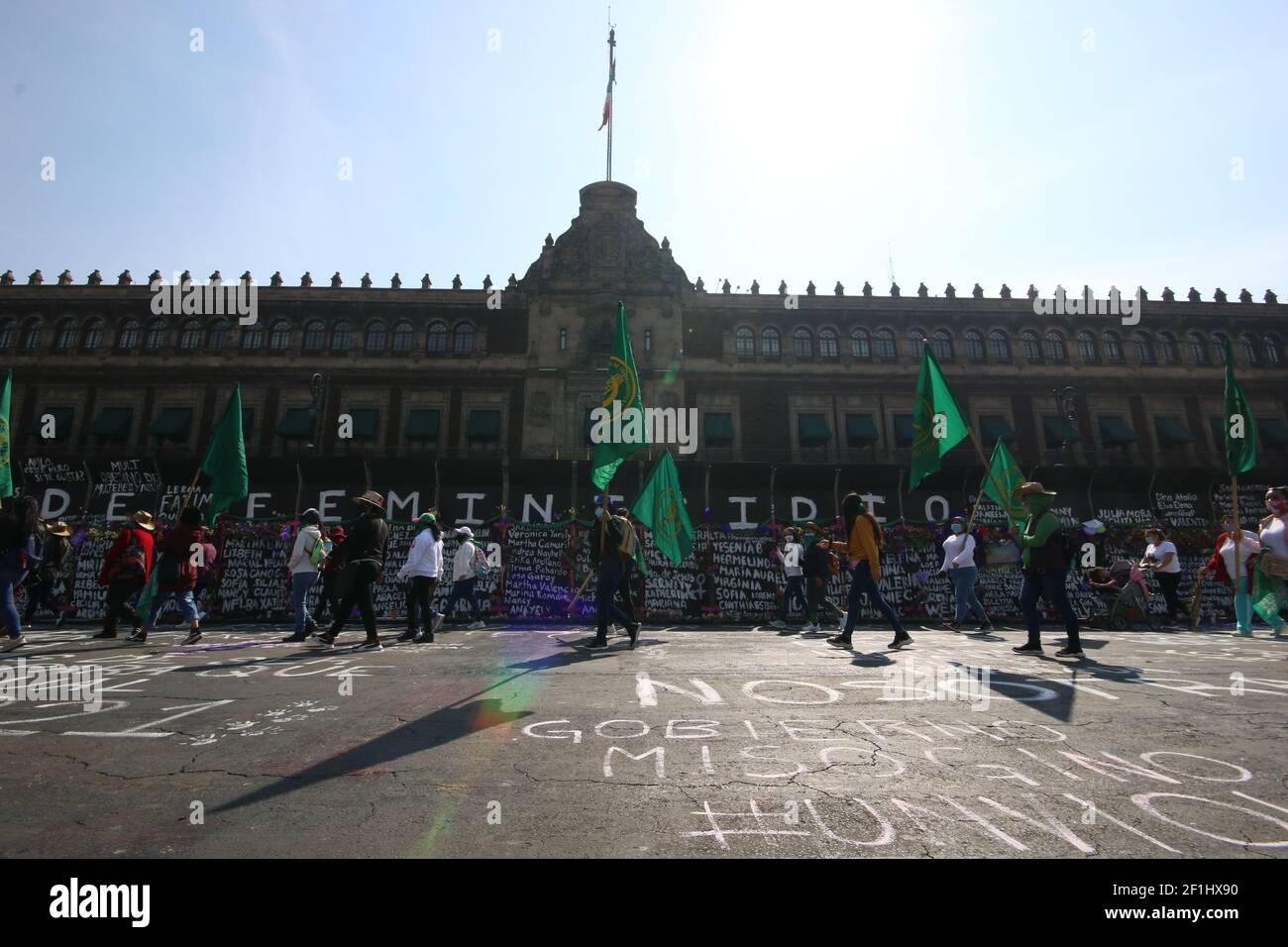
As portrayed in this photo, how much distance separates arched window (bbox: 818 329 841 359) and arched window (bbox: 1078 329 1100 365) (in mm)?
11774

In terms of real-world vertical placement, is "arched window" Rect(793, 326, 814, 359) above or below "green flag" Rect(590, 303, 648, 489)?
above

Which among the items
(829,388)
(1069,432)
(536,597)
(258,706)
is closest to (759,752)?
(258,706)

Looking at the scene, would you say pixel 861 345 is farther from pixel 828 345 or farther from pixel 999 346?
pixel 999 346

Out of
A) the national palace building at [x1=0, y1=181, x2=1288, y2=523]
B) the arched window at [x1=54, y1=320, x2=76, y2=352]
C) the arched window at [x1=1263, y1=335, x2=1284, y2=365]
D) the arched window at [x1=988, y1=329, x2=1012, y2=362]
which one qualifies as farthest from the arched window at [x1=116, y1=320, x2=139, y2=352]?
the arched window at [x1=1263, y1=335, x2=1284, y2=365]

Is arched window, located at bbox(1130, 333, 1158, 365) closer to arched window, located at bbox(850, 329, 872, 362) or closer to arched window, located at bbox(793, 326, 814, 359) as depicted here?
arched window, located at bbox(850, 329, 872, 362)

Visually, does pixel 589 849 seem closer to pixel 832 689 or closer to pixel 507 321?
pixel 832 689

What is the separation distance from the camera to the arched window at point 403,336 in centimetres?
2945

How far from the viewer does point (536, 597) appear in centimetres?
1220

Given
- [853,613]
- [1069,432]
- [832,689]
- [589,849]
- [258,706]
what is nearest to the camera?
[589,849]

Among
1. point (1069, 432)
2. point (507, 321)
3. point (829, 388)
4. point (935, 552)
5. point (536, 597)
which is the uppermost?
point (507, 321)

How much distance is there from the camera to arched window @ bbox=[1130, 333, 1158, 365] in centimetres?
3044

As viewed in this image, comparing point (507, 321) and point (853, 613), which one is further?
point (507, 321)

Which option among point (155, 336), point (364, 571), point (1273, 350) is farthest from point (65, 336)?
point (1273, 350)

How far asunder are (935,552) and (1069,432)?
19588mm
